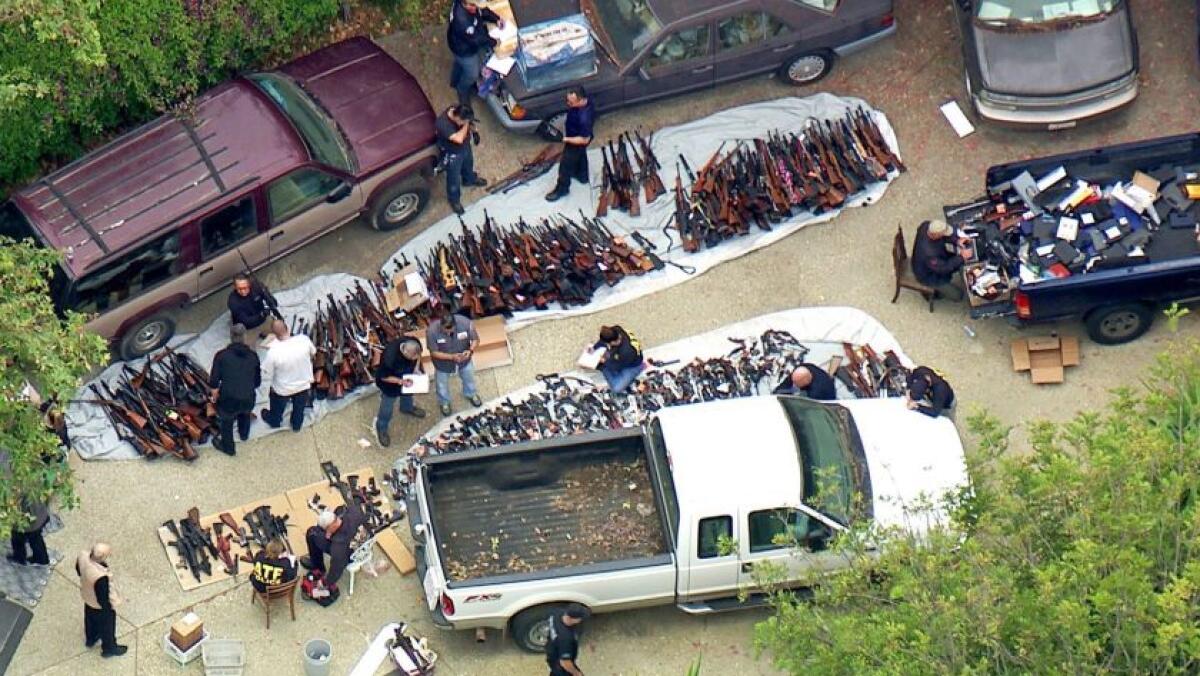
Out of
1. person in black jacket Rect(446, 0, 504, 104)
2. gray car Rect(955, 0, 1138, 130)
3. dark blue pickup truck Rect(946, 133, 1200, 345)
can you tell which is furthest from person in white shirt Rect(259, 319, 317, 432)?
gray car Rect(955, 0, 1138, 130)

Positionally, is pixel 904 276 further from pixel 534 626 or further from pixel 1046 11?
pixel 534 626

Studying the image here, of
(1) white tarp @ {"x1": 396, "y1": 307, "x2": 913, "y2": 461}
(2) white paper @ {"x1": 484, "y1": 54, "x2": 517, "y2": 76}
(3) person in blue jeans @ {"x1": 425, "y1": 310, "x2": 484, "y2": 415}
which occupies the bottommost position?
(1) white tarp @ {"x1": 396, "y1": 307, "x2": 913, "y2": 461}

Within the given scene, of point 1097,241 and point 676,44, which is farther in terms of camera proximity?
point 676,44

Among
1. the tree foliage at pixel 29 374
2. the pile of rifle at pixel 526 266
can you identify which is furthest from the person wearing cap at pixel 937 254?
Answer: the tree foliage at pixel 29 374

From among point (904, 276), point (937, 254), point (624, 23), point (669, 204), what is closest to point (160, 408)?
point (669, 204)

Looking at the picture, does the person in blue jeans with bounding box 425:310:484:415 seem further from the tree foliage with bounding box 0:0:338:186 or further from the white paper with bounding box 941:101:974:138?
the white paper with bounding box 941:101:974:138

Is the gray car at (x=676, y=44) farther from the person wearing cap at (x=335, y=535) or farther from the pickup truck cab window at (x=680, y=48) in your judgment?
the person wearing cap at (x=335, y=535)

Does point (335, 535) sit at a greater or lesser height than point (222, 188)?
lesser
